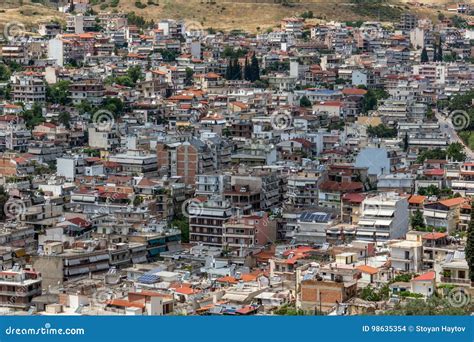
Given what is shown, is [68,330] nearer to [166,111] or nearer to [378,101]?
[166,111]

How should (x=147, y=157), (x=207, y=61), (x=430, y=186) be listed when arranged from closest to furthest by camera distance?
(x=430, y=186) < (x=147, y=157) < (x=207, y=61)

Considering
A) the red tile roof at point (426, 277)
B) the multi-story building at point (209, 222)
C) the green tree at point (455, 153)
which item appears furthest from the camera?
the green tree at point (455, 153)

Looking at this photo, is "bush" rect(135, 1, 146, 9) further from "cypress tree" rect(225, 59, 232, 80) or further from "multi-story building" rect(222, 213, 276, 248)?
"multi-story building" rect(222, 213, 276, 248)

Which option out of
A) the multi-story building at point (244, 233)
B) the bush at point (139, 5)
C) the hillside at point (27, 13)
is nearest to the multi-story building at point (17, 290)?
the multi-story building at point (244, 233)

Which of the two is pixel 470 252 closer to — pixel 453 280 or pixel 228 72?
pixel 453 280

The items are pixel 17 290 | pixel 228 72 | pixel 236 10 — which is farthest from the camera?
pixel 236 10

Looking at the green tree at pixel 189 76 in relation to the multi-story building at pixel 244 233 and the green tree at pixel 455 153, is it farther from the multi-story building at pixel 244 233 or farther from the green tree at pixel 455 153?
the multi-story building at pixel 244 233

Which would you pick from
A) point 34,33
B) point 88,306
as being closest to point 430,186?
point 88,306

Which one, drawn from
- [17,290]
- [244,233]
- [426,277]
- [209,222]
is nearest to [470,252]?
[426,277]
